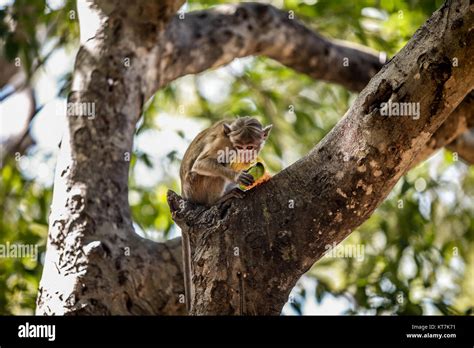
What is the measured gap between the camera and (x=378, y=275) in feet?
25.7

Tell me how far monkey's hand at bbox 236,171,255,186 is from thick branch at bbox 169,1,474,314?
0.75 meters

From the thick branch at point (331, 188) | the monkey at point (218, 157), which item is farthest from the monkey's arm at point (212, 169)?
the thick branch at point (331, 188)

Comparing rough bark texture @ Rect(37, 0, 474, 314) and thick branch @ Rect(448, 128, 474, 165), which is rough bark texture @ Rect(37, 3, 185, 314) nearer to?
rough bark texture @ Rect(37, 0, 474, 314)

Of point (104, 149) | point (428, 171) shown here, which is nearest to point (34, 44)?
point (104, 149)

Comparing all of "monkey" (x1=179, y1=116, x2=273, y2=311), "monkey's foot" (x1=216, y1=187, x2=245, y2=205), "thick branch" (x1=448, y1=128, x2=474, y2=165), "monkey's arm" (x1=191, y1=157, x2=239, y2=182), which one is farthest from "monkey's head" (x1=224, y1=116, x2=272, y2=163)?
"thick branch" (x1=448, y1=128, x2=474, y2=165)

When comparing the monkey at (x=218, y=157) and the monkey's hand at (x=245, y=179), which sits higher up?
the monkey at (x=218, y=157)

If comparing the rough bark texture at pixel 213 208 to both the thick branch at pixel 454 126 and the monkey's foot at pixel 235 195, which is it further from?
the thick branch at pixel 454 126

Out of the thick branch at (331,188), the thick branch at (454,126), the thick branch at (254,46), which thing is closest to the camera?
the thick branch at (331,188)

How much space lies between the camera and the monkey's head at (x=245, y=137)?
619 centimetres

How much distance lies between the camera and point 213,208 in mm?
4680

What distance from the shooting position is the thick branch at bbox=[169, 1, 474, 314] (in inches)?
163

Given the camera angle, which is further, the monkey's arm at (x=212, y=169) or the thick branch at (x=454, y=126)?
the thick branch at (x=454, y=126)

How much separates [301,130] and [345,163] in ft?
15.8
